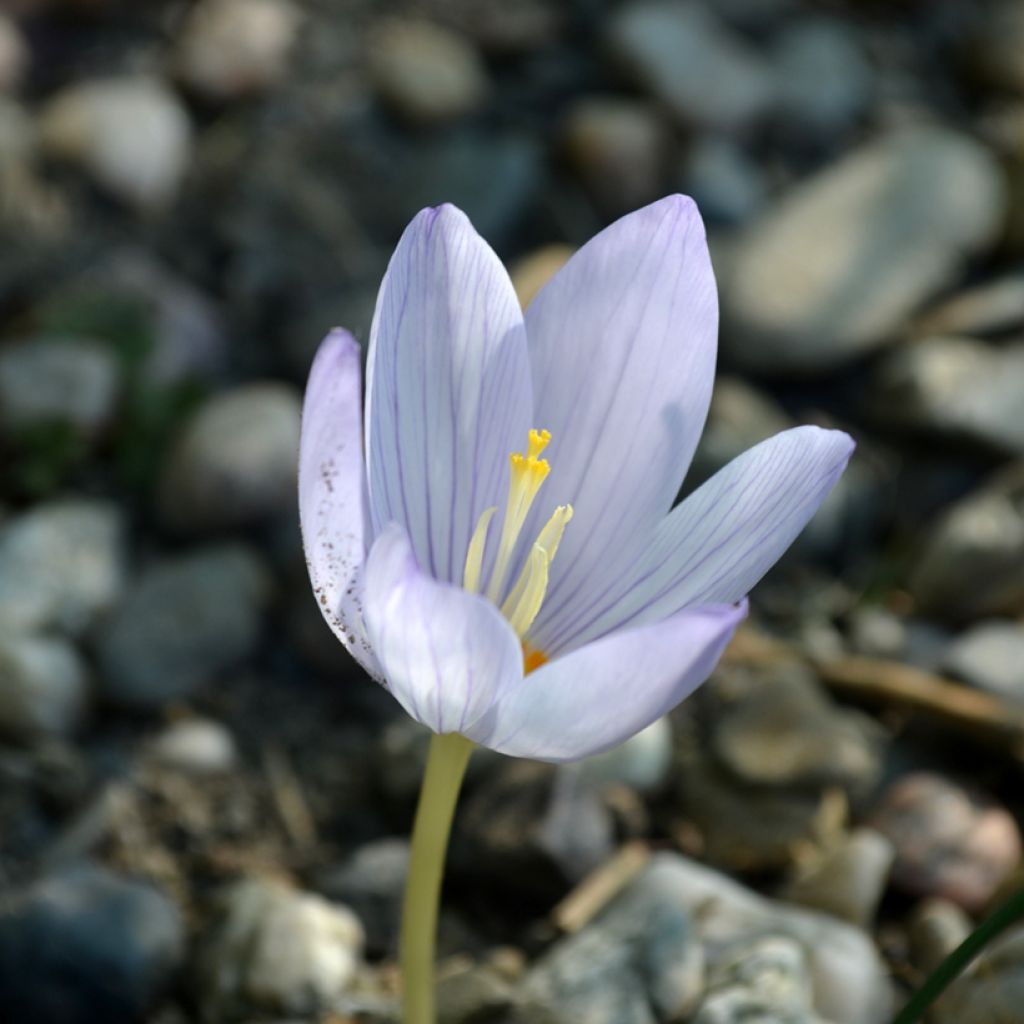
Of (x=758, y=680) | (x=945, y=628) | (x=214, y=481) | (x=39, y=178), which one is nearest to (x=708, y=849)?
(x=758, y=680)

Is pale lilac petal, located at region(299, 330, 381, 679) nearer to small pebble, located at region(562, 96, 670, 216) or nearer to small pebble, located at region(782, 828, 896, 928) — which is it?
small pebble, located at region(782, 828, 896, 928)

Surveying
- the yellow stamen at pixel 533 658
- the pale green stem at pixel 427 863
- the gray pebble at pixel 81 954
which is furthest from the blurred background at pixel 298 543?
the yellow stamen at pixel 533 658

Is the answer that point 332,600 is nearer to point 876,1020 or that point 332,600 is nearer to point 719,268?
point 876,1020

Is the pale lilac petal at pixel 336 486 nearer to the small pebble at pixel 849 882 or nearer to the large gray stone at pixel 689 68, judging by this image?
the small pebble at pixel 849 882

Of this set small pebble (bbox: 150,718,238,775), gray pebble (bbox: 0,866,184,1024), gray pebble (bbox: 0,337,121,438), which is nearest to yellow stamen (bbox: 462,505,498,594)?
gray pebble (bbox: 0,866,184,1024)

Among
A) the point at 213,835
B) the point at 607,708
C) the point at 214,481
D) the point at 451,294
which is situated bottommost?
the point at 213,835

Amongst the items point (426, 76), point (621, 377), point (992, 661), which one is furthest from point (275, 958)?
point (426, 76)

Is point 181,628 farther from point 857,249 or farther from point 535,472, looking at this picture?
point 857,249
